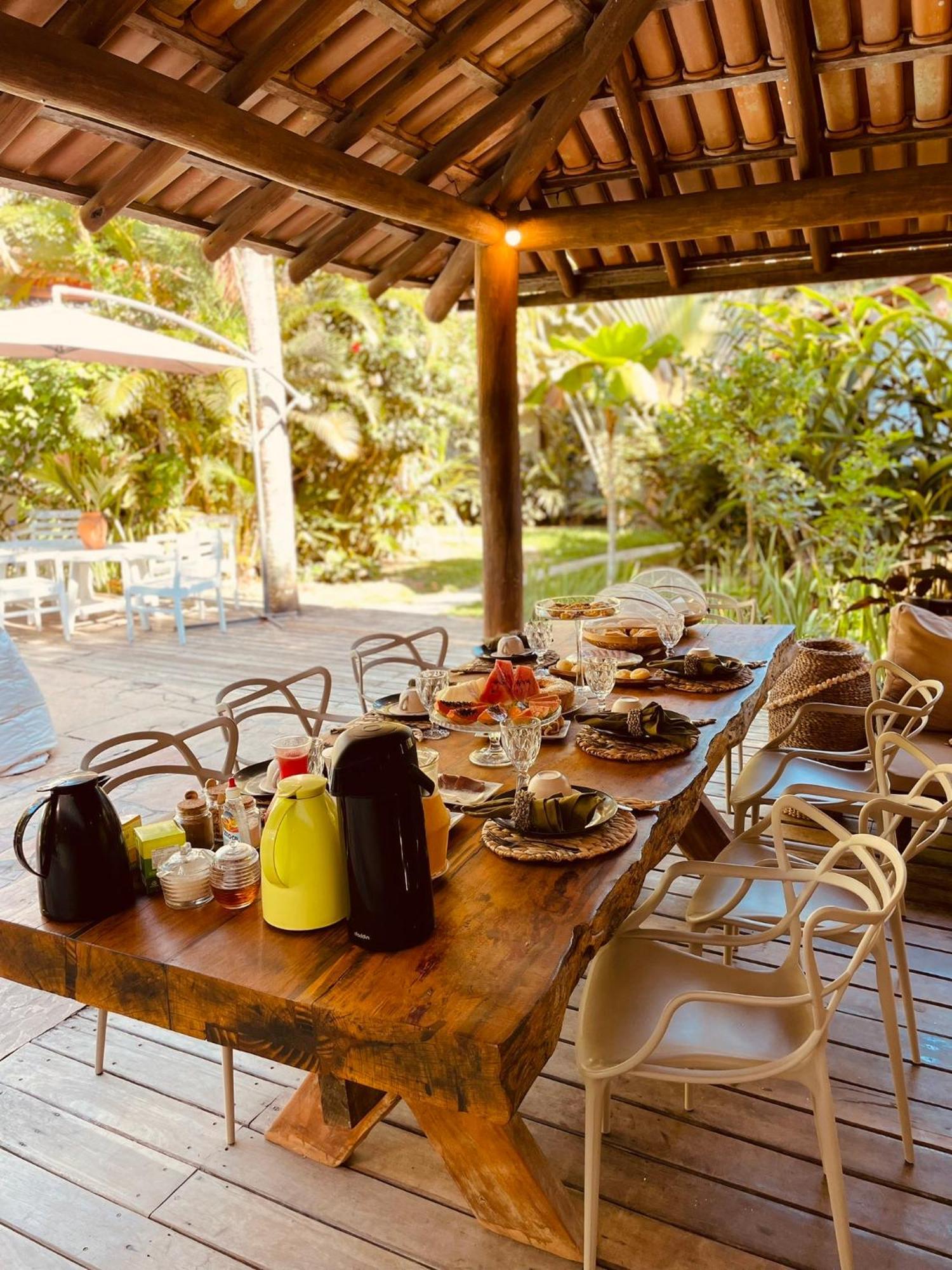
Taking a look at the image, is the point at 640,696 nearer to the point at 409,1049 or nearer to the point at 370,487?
the point at 409,1049

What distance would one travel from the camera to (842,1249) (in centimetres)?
162

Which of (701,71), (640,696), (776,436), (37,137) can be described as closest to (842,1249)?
(640,696)

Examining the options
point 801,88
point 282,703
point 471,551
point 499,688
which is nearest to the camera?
point 499,688

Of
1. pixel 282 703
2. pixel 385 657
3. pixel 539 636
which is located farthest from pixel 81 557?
pixel 539 636

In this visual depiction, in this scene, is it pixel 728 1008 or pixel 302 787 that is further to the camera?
pixel 728 1008

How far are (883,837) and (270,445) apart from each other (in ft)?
25.4

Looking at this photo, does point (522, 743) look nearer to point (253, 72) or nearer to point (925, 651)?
point (925, 651)

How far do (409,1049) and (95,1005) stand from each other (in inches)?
21.3

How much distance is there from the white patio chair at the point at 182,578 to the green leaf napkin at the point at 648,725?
5814 mm

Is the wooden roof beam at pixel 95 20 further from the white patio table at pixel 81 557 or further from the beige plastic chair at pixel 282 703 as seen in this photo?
the white patio table at pixel 81 557

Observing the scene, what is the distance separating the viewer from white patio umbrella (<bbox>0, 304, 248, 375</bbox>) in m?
6.96

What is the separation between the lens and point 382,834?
142 cm

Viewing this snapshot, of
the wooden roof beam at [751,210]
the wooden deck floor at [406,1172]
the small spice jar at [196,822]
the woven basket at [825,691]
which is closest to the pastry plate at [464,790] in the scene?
the small spice jar at [196,822]

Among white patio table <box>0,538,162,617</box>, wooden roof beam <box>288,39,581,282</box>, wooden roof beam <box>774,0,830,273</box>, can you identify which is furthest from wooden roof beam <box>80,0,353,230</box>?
white patio table <box>0,538,162,617</box>
